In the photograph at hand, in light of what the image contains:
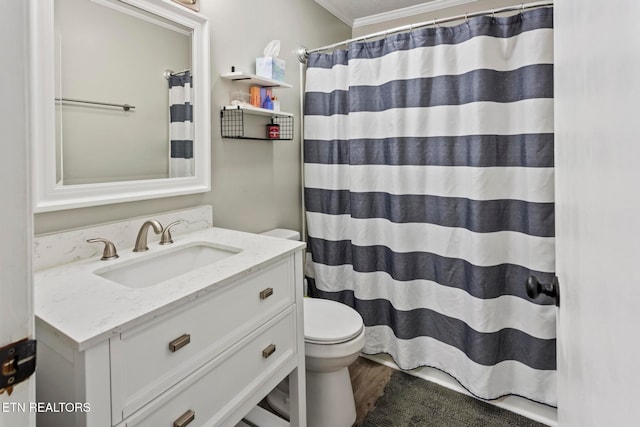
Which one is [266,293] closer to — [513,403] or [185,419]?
[185,419]

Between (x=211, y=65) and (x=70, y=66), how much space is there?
0.64 metres

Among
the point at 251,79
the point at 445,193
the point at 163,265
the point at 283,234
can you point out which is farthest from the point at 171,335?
the point at 445,193

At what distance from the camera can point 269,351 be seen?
1.26 metres

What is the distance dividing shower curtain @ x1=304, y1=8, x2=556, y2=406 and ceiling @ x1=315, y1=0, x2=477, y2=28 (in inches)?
22.9

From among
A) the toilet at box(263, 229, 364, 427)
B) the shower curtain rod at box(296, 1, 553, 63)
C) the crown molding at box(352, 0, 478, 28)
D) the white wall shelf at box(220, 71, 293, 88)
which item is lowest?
the toilet at box(263, 229, 364, 427)

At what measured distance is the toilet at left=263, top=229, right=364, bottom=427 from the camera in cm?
157

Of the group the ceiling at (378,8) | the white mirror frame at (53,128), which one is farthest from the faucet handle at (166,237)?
the ceiling at (378,8)

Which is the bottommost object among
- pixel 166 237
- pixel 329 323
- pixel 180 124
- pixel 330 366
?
pixel 330 366

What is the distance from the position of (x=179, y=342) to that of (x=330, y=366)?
33.2 inches

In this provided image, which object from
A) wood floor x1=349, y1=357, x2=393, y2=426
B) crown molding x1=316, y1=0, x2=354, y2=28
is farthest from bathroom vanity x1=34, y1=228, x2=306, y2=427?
crown molding x1=316, y1=0, x2=354, y2=28

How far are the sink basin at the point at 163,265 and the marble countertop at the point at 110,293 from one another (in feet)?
0.08

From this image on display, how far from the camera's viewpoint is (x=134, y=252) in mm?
1352

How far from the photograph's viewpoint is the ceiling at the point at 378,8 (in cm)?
249

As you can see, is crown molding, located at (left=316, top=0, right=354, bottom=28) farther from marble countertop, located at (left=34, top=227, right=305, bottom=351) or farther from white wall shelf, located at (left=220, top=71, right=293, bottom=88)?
marble countertop, located at (left=34, top=227, right=305, bottom=351)
